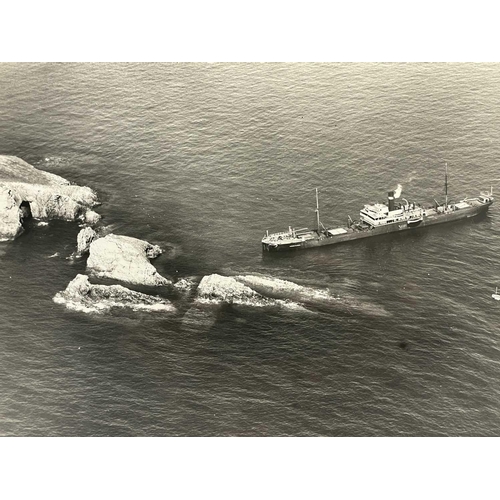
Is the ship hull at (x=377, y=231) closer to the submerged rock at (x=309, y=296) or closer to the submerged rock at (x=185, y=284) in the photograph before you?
the submerged rock at (x=309, y=296)

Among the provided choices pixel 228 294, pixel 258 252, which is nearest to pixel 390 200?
pixel 258 252

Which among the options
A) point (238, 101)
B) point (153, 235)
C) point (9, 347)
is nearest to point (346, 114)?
point (238, 101)

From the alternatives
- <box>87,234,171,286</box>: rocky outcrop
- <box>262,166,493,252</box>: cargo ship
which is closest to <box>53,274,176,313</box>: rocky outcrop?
<box>87,234,171,286</box>: rocky outcrop

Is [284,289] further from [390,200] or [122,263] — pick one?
[390,200]

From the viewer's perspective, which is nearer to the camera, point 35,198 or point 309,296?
point 309,296

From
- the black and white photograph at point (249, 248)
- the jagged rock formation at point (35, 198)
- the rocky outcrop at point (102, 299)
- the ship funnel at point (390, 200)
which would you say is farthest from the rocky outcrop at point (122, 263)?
the ship funnel at point (390, 200)
